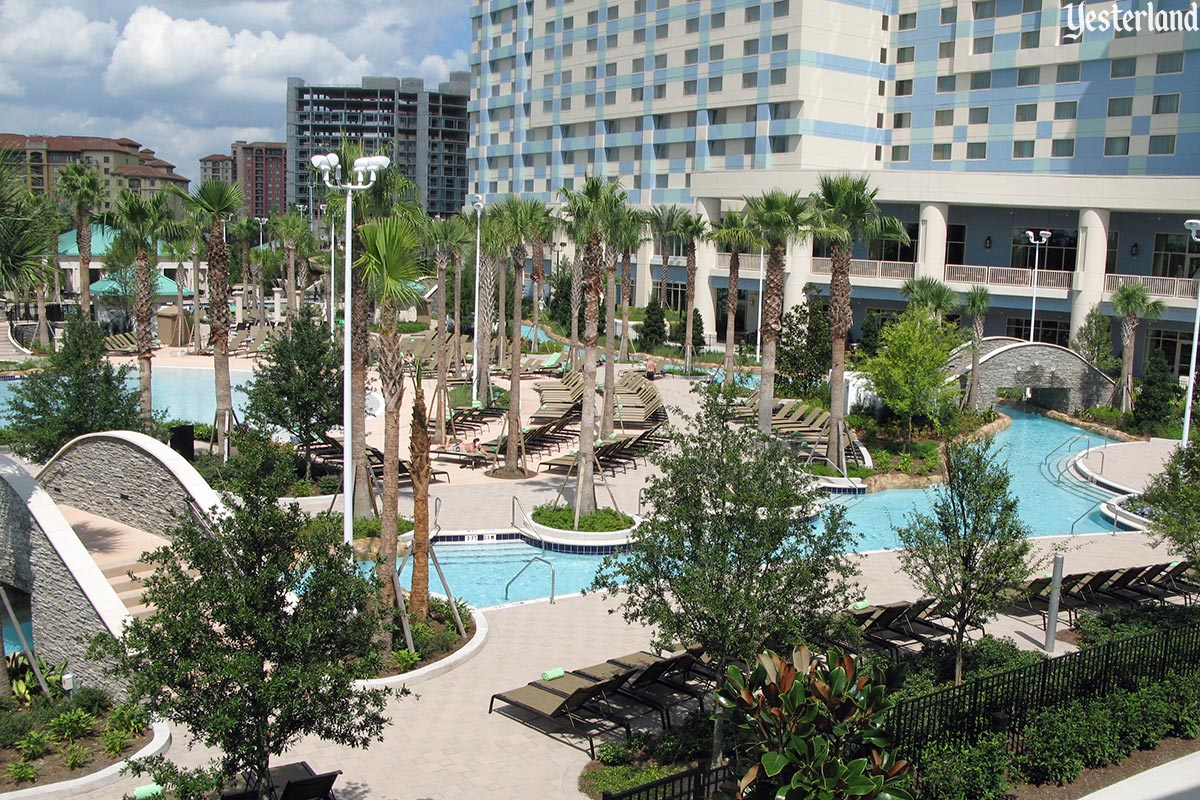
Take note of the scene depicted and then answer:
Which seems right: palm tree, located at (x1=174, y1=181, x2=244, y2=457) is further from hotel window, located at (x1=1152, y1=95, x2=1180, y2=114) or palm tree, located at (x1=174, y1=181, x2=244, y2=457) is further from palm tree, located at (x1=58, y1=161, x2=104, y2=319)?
hotel window, located at (x1=1152, y1=95, x2=1180, y2=114)

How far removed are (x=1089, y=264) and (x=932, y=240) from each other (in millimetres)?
7286

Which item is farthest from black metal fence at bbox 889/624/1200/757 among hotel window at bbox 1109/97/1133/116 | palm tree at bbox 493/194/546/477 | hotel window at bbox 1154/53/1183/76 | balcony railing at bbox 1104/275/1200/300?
hotel window at bbox 1109/97/1133/116

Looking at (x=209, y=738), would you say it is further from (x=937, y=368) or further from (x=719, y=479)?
(x=937, y=368)

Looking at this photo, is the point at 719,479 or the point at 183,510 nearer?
the point at 719,479

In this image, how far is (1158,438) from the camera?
3478cm

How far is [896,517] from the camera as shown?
25.9 metres

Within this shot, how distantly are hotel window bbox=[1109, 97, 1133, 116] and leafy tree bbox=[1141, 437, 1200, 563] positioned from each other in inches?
1740

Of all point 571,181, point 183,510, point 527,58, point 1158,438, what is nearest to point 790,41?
point 571,181

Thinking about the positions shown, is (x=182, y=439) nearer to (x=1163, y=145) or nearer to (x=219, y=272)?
(x=219, y=272)

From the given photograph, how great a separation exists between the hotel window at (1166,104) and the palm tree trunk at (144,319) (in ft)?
158

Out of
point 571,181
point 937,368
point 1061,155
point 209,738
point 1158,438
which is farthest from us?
point 571,181

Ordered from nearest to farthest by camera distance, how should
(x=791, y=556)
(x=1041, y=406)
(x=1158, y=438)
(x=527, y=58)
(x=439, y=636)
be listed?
(x=791, y=556) → (x=439, y=636) → (x=1158, y=438) → (x=1041, y=406) → (x=527, y=58)

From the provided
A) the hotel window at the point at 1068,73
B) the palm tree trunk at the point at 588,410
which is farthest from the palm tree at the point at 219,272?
the hotel window at the point at 1068,73

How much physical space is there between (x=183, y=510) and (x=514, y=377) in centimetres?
1100
